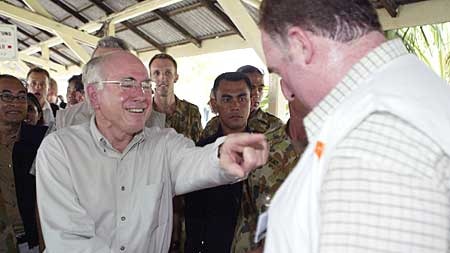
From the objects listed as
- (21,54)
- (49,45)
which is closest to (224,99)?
(49,45)

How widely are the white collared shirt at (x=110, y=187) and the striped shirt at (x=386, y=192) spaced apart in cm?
84

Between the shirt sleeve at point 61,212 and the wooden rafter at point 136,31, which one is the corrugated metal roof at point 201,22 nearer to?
the wooden rafter at point 136,31

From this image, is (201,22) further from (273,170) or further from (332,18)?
(332,18)

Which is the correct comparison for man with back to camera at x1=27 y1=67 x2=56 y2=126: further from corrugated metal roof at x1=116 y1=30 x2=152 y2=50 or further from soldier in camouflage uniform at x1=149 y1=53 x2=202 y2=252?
corrugated metal roof at x1=116 y1=30 x2=152 y2=50

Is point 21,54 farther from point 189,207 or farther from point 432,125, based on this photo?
point 432,125

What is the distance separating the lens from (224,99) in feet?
9.34

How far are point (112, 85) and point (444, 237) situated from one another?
1.35 metres

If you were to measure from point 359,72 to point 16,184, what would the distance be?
2.04 m

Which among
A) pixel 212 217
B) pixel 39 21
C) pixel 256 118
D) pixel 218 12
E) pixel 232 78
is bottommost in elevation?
pixel 212 217

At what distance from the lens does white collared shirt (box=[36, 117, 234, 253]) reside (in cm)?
162

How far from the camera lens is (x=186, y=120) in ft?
11.3

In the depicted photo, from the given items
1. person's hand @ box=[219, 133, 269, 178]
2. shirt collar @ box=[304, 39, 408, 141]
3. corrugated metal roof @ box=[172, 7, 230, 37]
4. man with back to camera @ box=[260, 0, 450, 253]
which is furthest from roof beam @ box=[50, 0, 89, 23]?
shirt collar @ box=[304, 39, 408, 141]

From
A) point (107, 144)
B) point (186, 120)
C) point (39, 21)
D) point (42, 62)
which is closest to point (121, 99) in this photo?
point (107, 144)

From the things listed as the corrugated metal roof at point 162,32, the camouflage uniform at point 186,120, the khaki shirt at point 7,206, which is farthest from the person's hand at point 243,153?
the corrugated metal roof at point 162,32
